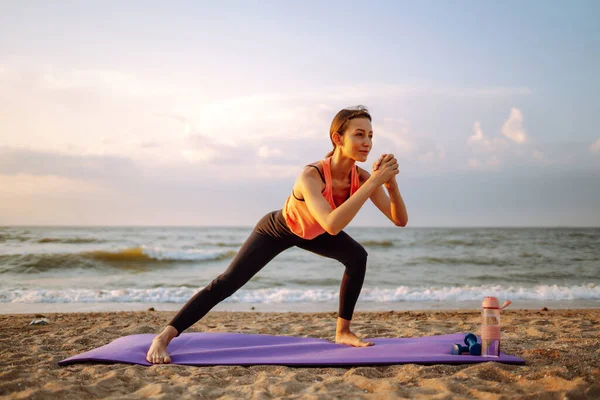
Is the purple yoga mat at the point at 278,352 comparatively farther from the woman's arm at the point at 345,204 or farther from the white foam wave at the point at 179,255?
the white foam wave at the point at 179,255

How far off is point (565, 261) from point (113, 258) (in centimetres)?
1367

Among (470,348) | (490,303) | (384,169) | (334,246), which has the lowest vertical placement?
(470,348)

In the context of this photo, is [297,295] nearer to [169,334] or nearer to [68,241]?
[169,334]

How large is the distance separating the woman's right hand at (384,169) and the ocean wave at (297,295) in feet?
18.4

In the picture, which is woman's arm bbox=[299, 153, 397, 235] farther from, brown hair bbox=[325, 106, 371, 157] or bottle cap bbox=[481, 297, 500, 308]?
bottle cap bbox=[481, 297, 500, 308]

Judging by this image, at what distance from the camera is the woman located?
344 centimetres

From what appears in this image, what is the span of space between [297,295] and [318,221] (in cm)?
586

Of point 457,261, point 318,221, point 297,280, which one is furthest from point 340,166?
point 457,261

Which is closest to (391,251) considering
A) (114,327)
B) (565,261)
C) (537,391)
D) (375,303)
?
(565,261)

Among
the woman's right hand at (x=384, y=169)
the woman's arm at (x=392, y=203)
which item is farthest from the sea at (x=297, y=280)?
the woman's right hand at (x=384, y=169)

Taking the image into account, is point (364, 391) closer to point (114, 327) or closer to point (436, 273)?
point (114, 327)

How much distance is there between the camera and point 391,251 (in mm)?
19297

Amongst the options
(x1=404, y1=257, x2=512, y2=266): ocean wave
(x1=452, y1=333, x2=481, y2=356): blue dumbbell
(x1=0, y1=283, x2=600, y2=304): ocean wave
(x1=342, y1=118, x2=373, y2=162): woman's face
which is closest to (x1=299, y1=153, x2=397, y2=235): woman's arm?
(x1=342, y1=118, x2=373, y2=162): woman's face

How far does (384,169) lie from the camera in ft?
10.3
